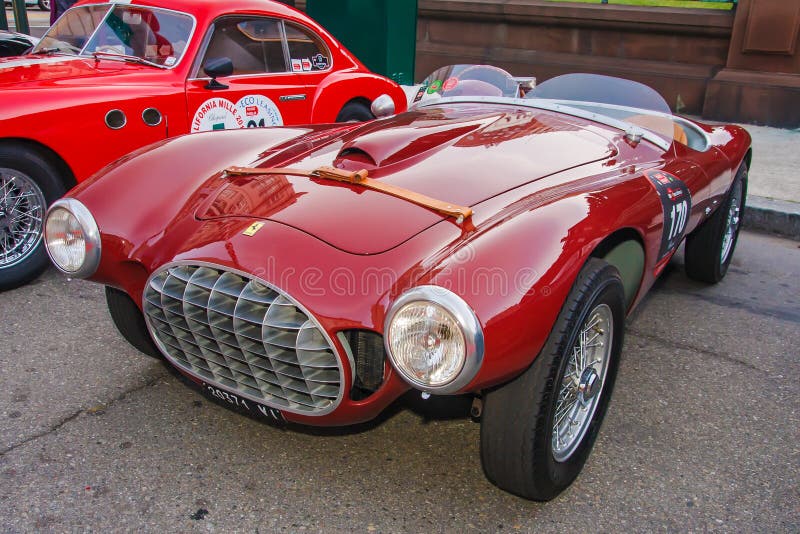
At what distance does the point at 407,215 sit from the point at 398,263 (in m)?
0.25

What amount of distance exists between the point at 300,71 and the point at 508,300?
12.8 ft

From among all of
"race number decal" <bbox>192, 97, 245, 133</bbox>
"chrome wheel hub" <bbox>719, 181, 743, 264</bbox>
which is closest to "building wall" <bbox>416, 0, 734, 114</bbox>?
"chrome wheel hub" <bbox>719, 181, 743, 264</bbox>

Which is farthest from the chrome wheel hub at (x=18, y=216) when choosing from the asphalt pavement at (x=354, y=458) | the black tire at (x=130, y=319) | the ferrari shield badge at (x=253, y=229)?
the ferrari shield badge at (x=253, y=229)

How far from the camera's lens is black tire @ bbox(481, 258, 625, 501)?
199 cm

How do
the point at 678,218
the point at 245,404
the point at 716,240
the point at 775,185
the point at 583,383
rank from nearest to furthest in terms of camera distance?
the point at 245,404 → the point at 583,383 → the point at 678,218 → the point at 716,240 → the point at 775,185

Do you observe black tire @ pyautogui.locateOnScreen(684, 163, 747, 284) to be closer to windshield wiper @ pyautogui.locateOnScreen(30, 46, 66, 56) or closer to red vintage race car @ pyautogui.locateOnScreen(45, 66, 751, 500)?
red vintage race car @ pyautogui.locateOnScreen(45, 66, 751, 500)

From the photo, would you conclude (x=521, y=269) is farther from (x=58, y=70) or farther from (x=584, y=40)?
(x=584, y=40)

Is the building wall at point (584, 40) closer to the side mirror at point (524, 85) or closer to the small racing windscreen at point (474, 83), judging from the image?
the side mirror at point (524, 85)

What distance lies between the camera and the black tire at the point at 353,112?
5.60 m

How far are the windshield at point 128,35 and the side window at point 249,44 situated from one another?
210 mm

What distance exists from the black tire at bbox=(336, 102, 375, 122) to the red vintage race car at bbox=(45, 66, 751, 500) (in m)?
2.54

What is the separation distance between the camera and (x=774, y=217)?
5344 millimetres

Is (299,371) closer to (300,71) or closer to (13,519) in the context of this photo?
(13,519)

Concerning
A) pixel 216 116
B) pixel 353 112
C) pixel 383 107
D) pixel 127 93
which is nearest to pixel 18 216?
pixel 127 93
